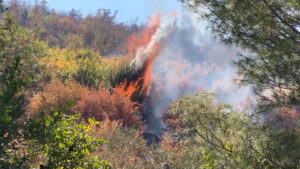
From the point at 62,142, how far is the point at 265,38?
3672 mm

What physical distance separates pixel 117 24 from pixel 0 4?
6372 centimetres

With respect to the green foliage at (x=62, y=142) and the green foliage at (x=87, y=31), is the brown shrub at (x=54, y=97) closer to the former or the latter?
the green foliage at (x=62, y=142)

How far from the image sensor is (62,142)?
5176 mm

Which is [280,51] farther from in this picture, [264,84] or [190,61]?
[190,61]

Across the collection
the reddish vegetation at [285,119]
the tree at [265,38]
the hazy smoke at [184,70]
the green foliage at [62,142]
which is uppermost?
the tree at [265,38]

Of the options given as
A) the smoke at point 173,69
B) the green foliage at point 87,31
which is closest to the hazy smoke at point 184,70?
the smoke at point 173,69

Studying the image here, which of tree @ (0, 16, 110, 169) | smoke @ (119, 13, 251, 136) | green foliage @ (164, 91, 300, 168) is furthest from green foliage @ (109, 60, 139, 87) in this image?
tree @ (0, 16, 110, 169)

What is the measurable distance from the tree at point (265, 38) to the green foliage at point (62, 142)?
303 centimetres

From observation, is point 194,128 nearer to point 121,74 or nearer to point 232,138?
point 232,138

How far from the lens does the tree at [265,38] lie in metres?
5.44

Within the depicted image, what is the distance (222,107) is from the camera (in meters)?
6.93

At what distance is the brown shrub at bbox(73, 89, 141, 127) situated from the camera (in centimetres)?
1673

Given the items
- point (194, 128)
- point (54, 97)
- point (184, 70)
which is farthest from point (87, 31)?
point (194, 128)

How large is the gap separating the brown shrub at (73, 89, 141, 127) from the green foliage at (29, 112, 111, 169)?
10795mm
